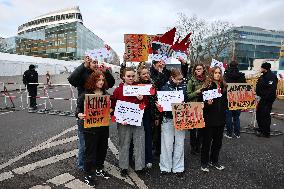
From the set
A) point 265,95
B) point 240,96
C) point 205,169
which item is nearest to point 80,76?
point 205,169

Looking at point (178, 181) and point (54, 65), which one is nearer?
point (178, 181)

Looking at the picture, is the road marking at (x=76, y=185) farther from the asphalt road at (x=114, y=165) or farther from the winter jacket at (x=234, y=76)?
the winter jacket at (x=234, y=76)

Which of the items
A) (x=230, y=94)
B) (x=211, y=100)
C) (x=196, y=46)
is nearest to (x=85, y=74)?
(x=211, y=100)

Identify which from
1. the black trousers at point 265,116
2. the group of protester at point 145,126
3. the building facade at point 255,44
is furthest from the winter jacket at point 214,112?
the building facade at point 255,44

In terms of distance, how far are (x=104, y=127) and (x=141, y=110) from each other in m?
0.67

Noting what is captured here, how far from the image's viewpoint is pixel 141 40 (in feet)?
22.1

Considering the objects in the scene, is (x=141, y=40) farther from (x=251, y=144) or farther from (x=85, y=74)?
(x=251, y=144)

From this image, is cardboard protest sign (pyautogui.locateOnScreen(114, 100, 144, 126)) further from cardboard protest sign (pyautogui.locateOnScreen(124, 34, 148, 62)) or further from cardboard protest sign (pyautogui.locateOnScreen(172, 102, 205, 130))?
cardboard protest sign (pyautogui.locateOnScreen(124, 34, 148, 62))

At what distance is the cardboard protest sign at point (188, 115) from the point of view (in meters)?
5.32

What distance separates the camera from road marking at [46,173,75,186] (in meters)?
4.93

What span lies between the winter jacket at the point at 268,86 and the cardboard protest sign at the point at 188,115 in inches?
152

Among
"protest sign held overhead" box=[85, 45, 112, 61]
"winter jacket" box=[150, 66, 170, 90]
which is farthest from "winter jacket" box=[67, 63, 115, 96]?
"winter jacket" box=[150, 66, 170, 90]

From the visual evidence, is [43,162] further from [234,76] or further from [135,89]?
[234,76]

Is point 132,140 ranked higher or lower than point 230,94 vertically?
lower
